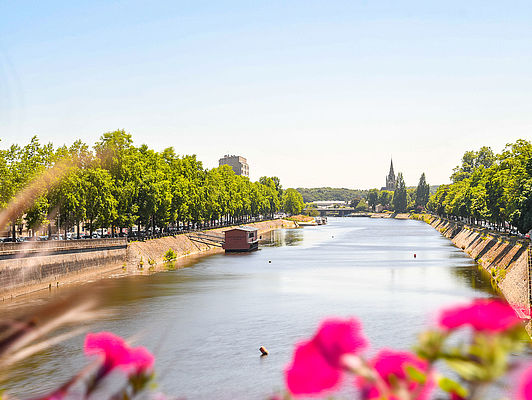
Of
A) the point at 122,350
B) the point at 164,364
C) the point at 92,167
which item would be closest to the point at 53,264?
the point at 92,167

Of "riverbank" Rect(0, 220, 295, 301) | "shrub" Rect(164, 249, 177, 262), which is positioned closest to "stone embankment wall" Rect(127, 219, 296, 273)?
"riverbank" Rect(0, 220, 295, 301)

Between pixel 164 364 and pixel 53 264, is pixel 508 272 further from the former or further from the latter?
pixel 53 264

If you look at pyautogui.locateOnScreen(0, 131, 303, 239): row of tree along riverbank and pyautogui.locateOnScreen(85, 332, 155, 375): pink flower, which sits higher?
pyautogui.locateOnScreen(0, 131, 303, 239): row of tree along riverbank

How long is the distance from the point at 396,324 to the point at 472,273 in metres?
35.8

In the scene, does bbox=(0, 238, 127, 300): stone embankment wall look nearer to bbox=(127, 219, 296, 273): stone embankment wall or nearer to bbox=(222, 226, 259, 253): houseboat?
bbox=(127, 219, 296, 273): stone embankment wall

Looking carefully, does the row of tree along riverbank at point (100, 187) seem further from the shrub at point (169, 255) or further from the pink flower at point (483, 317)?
the pink flower at point (483, 317)

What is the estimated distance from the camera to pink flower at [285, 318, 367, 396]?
2.42 metres

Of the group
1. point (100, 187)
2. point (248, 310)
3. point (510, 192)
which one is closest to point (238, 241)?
point (100, 187)

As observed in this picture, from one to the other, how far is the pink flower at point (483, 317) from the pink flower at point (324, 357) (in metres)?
0.41

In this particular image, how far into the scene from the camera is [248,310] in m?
52.1

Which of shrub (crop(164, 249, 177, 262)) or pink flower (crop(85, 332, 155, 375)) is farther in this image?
shrub (crop(164, 249, 177, 262))

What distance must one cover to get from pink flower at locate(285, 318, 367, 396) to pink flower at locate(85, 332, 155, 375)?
2.58 feet

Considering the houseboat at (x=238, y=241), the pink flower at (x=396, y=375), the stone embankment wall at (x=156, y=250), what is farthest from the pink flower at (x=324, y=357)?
the houseboat at (x=238, y=241)

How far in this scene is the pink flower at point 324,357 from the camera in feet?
7.93
